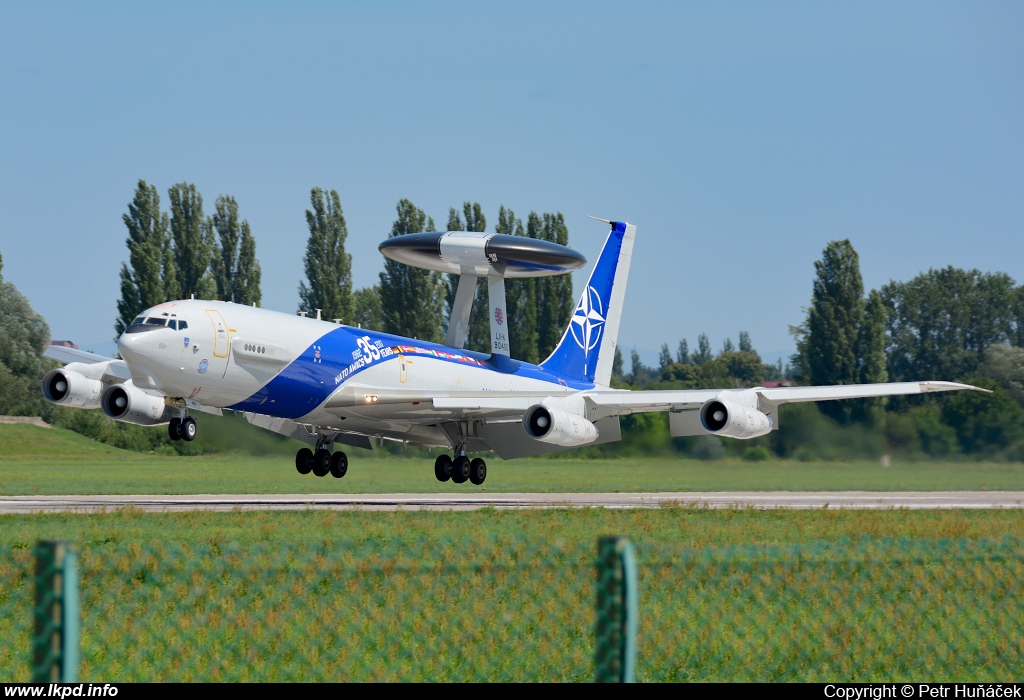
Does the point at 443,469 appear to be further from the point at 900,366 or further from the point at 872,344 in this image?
the point at 900,366

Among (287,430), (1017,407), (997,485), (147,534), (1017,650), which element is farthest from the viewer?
(1017,407)

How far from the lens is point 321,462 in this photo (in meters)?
34.2

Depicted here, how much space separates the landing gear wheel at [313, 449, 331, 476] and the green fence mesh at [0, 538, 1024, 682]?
2095 centimetres

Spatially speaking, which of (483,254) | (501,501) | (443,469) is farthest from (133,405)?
(483,254)

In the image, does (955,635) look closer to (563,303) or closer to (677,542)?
(677,542)

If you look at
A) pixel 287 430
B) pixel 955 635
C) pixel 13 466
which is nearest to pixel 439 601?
pixel 955 635

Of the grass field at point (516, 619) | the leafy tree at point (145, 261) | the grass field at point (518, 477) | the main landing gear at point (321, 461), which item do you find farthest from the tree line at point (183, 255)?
the grass field at point (516, 619)

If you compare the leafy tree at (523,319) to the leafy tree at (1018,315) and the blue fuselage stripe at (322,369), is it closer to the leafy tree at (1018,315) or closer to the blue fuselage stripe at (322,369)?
the blue fuselage stripe at (322,369)

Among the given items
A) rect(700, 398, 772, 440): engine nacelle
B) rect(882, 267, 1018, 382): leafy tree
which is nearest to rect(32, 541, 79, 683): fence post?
rect(700, 398, 772, 440): engine nacelle

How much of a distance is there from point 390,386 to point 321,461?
3541 millimetres

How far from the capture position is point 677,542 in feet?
65.0

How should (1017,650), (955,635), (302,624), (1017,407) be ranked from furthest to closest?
1. (1017,407)
2. (955,635)
3. (1017,650)
4. (302,624)

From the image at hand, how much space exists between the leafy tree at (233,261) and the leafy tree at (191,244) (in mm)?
1078

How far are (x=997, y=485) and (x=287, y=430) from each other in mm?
24708
